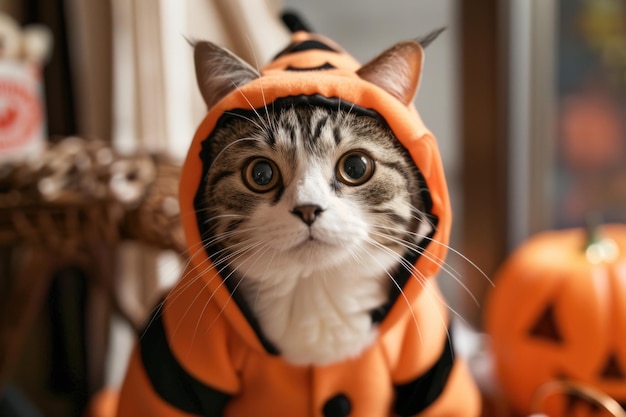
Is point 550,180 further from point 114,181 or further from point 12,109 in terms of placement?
point 12,109

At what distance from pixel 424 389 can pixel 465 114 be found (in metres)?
0.77

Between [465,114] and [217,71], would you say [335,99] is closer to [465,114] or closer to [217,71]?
[217,71]

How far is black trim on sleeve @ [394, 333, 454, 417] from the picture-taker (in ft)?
1.92

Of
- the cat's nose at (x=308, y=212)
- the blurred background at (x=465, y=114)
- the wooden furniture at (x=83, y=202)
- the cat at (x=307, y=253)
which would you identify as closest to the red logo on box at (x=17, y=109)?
the wooden furniture at (x=83, y=202)

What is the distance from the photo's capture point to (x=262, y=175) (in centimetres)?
51

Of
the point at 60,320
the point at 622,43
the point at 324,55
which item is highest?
the point at 622,43

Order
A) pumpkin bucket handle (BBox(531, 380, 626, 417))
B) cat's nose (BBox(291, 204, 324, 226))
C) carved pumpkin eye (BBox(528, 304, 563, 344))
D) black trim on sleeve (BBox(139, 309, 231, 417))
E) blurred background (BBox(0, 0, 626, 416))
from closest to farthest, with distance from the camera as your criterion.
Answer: cat's nose (BBox(291, 204, 324, 226)), black trim on sleeve (BBox(139, 309, 231, 417)), pumpkin bucket handle (BBox(531, 380, 626, 417)), carved pumpkin eye (BBox(528, 304, 563, 344)), blurred background (BBox(0, 0, 626, 416))

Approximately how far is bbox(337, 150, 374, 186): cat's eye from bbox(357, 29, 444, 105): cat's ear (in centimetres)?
7

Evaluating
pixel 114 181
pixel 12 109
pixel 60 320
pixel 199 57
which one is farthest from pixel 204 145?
pixel 60 320

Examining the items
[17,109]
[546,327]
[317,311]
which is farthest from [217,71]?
[546,327]

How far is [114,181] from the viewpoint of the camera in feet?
2.41

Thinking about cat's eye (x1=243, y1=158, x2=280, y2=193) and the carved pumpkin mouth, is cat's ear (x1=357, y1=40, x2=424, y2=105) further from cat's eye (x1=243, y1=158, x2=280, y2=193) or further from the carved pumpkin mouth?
the carved pumpkin mouth

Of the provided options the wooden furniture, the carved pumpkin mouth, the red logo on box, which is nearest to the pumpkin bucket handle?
the carved pumpkin mouth

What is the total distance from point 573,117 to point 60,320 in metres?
1.23
